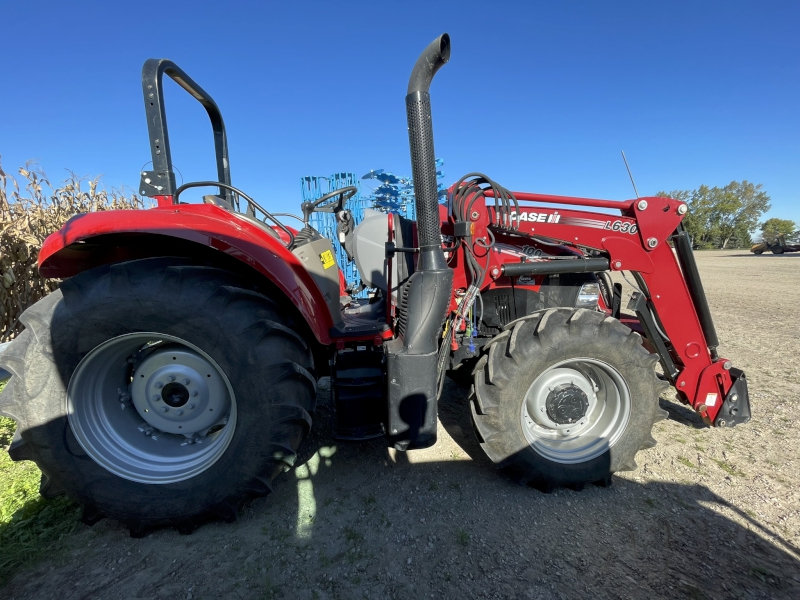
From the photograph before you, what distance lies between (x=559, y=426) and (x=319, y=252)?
1.78 metres

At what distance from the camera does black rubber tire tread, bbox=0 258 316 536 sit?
1663 mm

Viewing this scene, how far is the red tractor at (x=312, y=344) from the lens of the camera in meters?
1.70

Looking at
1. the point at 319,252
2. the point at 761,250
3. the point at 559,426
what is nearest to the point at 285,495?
the point at 319,252

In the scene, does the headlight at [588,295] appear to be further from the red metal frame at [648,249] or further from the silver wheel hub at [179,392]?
the silver wheel hub at [179,392]

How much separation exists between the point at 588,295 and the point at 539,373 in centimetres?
85

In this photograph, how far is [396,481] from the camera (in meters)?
2.22

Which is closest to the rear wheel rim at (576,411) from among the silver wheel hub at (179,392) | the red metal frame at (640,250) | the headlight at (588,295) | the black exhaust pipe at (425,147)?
the headlight at (588,295)

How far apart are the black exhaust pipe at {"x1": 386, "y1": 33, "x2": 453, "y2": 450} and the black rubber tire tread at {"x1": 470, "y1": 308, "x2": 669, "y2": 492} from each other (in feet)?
1.06

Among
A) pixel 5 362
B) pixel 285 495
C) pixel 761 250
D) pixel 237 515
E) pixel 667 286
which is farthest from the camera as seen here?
pixel 761 250

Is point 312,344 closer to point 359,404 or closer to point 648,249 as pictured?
point 359,404

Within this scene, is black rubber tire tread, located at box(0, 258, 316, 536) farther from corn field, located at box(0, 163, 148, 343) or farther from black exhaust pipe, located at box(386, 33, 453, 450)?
corn field, located at box(0, 163, 148, 343)

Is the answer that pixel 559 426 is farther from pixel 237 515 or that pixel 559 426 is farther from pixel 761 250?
pixel 761 250

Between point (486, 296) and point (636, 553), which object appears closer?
point (636, 553)

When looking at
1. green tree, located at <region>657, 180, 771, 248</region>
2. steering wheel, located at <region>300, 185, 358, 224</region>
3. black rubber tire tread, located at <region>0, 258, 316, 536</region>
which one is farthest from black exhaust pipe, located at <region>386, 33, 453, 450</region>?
green tree, located at <region>657, 180, 771, 248</region>
